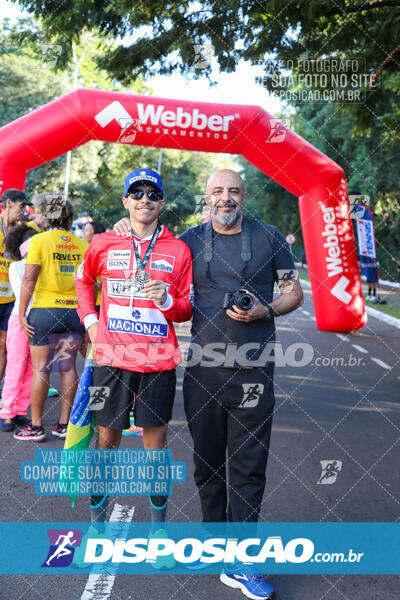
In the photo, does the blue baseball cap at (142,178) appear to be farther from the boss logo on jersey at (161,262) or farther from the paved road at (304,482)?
the paved road at (304,482)

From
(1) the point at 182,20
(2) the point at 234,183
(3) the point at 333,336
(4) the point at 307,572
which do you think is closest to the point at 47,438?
(4) the point at 307,572

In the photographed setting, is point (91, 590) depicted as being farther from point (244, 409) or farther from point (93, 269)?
point (93, 269)

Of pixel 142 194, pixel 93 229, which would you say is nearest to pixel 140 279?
pixel 142 194

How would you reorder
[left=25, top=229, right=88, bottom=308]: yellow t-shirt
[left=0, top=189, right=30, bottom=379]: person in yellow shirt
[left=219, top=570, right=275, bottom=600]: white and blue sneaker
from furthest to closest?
[left=0, top=189, right=30, bottom=379]: person in yellow shirt, [left=25, top=229, right=88, bottom=308]: yellow t-shirt, [left=219, top=570, right=275, bottom=600]: white and blue sneaker

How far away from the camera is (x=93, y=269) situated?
3.52 m

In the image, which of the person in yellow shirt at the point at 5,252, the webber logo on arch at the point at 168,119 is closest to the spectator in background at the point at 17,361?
the person in yellow shirt at the point at 5,252

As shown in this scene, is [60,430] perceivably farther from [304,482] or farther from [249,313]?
[249,313]

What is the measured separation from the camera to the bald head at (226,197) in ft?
10.6

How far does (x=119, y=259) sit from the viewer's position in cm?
339

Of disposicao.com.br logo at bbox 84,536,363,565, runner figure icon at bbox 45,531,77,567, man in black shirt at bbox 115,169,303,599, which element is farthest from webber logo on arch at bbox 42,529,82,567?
man in black shirt at bbox 115,169,303,599

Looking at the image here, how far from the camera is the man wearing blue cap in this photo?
3.30 m

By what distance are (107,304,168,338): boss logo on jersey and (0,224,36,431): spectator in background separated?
2577 millimetres

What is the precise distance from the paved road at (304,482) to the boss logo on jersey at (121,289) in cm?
150

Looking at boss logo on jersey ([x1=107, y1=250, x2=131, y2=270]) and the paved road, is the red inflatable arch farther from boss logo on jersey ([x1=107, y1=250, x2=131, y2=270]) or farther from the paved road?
boss logo on jersey ([x1=107, y1=250, x2=131, y2=270])
